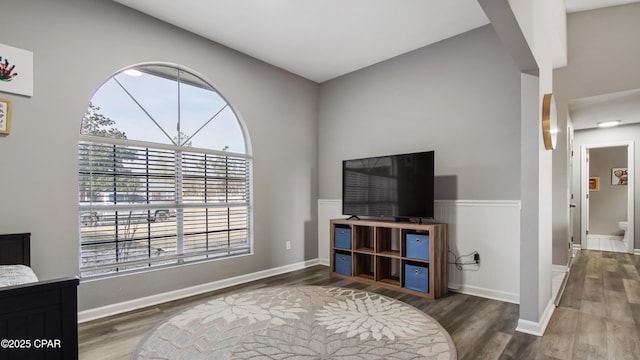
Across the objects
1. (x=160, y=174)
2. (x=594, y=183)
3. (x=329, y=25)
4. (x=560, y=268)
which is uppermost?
(x=329, y=25)

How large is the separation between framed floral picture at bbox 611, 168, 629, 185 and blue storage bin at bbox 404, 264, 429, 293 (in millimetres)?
6336

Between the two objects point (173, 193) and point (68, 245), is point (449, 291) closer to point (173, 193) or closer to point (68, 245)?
point (173, 193)

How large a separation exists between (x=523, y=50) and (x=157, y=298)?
12.0 feet

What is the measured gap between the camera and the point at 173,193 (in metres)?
3.21

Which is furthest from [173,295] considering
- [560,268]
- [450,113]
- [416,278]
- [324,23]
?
[560,268]

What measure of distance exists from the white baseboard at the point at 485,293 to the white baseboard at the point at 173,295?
202 cm

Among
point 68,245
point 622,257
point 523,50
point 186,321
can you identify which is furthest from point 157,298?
point 622,257

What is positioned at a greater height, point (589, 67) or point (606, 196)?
point (589, 67)

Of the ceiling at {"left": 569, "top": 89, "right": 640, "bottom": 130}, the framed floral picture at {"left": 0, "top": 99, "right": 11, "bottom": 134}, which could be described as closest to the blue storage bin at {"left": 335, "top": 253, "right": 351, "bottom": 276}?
the framed floral picture at {"left": 0, "top": 99, "right": 11, "bottom": 134}

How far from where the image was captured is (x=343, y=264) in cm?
390

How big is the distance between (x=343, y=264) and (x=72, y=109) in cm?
316

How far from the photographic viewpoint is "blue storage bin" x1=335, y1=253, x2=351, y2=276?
3.85 m

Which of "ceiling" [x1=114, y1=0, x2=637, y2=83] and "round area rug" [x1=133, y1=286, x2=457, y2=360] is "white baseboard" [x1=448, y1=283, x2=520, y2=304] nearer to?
"round area rug" [x1=133, y1=286, x2=457, y2=360]

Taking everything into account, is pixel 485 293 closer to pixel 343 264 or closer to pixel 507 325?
pixel 507 325
